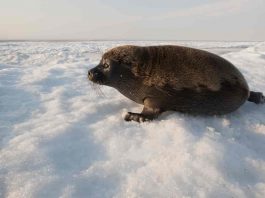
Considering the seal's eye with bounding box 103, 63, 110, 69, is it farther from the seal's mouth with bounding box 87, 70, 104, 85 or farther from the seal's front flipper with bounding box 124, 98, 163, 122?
the seal's front flipper with bounding box 124, 98, 163, 122

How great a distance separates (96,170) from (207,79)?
4.74 feet

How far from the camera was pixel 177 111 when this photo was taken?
10.1 feet

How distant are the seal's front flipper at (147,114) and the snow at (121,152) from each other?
0.07 metres

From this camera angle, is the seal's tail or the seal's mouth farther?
the seal's tail

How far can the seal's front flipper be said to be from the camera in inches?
113

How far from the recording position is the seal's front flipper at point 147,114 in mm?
2877

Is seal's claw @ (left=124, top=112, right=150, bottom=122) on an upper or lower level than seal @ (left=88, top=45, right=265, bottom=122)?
lower

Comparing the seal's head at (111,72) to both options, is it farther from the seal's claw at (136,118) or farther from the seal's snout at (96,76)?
the seal's claw at (136,118)

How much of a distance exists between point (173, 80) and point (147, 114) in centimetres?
40

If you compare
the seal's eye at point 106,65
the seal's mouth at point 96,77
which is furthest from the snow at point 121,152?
the seal's eye at point 106,65

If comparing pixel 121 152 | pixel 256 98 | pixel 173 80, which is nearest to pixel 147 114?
pixel 173 80

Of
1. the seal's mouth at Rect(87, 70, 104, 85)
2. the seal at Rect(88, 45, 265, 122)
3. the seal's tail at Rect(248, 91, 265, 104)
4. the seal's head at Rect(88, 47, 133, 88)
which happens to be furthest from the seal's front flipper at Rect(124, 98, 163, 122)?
the seal's tail at Rect(248, 91, 265, 104)

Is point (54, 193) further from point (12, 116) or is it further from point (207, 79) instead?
point (207, 79)

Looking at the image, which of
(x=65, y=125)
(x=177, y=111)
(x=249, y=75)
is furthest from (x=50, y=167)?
(x=249, y=75)
